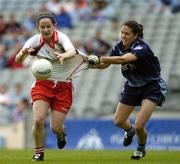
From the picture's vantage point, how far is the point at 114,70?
2455cm

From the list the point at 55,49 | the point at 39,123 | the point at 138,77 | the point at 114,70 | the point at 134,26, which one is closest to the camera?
the point at 39,123

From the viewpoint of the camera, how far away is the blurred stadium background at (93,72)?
2134 cm

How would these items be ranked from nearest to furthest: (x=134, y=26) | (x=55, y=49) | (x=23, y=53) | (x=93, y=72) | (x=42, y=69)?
1. (x=42, y=69)
2. (x=23, y=53)
3. (x=55, y=49)
4. (x=134, y=26)
5. (x=93, y=72)

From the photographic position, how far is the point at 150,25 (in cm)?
2558

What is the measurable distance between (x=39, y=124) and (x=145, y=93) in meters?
1.95

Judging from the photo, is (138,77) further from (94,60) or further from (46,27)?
(46,27)

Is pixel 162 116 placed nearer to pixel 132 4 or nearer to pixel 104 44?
pixel 104 44

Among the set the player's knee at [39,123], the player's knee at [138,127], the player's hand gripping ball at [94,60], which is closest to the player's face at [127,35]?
the player's hand gripping ball at [94,60]

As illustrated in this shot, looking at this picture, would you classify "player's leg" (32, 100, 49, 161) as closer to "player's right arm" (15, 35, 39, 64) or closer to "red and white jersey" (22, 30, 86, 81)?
"red and white jersey" (22, 30, 86, 81)

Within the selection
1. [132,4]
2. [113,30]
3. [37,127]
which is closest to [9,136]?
[113,30]

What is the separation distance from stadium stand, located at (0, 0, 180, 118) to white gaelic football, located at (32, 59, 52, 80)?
9.01 m

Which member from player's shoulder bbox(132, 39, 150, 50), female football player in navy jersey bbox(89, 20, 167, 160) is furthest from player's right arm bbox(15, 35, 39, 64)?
player's shoulder bbox(132, 39, 150, 50)

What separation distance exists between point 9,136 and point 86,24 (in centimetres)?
592

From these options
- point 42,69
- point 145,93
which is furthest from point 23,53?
point 145,93
